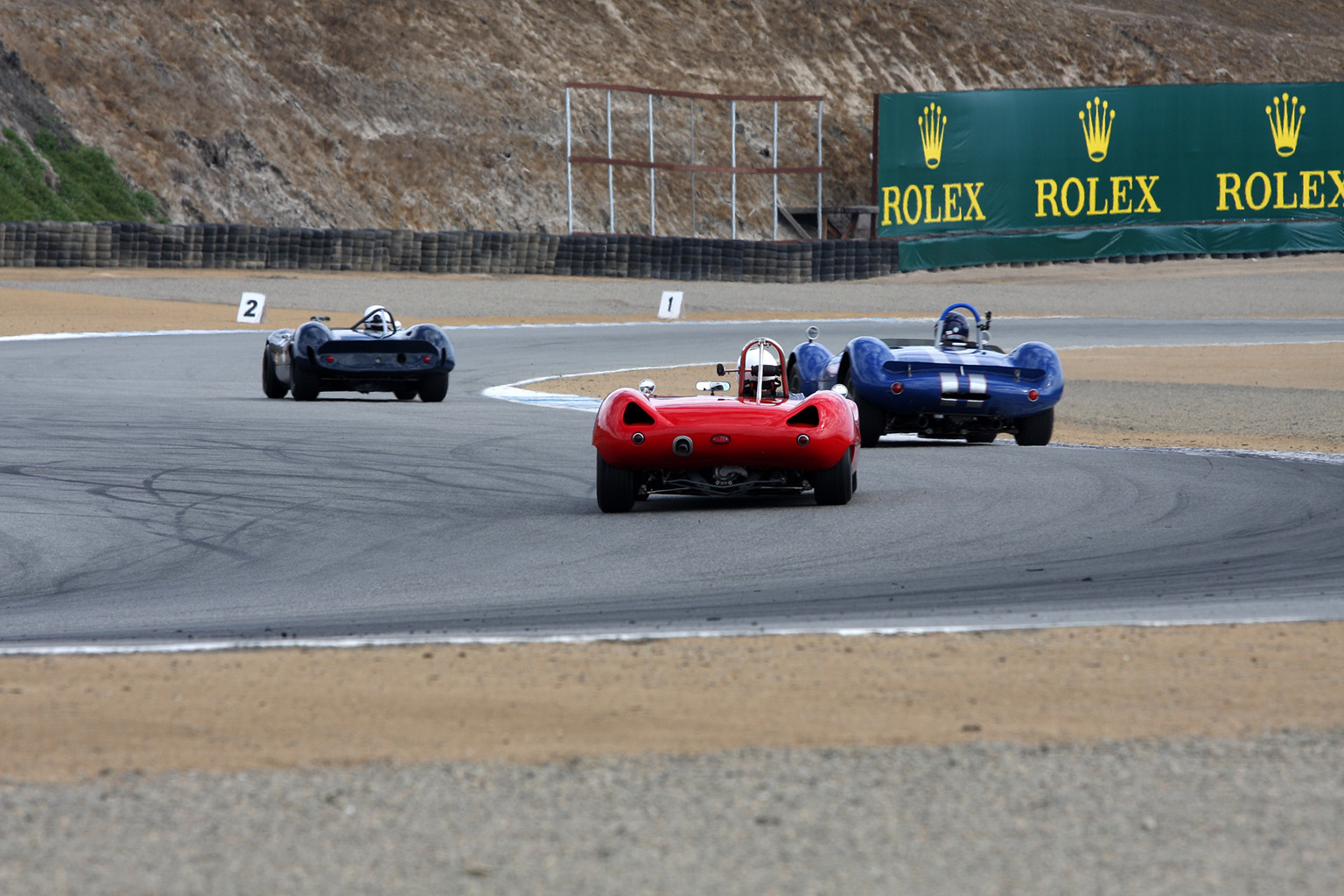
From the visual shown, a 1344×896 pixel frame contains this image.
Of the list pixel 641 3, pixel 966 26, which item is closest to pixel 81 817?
pixel 641 3

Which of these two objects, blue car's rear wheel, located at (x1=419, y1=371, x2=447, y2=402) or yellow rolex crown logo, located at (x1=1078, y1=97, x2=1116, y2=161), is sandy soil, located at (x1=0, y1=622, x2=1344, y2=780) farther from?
yellow rolex crown logo, located at (x1=1078, y1=97, x2=1116, y2=161)

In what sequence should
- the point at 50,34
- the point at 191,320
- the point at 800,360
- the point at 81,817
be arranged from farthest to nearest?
the point at 50,34 < the point at 191,320 < the point at 800,360 < the point at 81,817

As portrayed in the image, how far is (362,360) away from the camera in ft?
51.6

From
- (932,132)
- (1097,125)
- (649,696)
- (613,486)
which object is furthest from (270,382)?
(1097,125)

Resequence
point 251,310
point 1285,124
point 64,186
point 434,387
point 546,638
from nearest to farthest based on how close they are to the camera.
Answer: point 546,638 → point 434,387 → point 251,310 → point 64,186 → point 1285,124

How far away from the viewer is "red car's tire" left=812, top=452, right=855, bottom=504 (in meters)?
8.62

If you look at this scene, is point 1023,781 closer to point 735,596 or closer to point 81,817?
point 81,817

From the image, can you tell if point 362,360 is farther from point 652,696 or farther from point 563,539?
point 652,696

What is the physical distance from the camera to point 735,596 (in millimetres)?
6359

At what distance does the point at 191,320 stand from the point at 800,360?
17.9 meters

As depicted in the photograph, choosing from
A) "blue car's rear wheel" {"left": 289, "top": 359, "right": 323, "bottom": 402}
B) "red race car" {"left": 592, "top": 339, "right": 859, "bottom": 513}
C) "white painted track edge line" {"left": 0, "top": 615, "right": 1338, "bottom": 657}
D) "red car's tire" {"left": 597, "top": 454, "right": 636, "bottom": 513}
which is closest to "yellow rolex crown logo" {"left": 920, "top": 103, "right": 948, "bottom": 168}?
"blue car's rear wheel" {"left": 289, "top": 359, "right": 323, "bottom": 402}

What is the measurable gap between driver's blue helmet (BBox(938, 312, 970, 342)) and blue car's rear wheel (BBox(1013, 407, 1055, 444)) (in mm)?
1028

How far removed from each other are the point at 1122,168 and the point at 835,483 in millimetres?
36218

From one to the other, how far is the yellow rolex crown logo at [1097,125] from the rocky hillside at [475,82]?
42.6 feet
